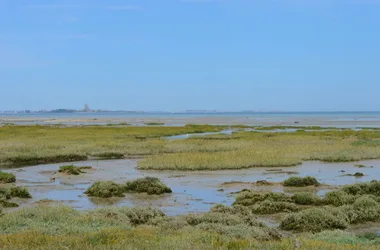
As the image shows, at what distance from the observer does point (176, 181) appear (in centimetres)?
2402

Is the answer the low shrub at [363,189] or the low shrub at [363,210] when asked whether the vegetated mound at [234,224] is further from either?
the low shrub at [363,189]

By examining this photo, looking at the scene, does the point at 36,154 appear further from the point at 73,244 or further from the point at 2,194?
the point at 73,244

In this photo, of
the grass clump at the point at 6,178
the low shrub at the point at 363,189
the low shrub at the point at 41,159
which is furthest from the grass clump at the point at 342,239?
the low shrub at the point at 41,159

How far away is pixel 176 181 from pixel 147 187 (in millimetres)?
3587

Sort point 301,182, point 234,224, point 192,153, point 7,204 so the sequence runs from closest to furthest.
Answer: point 234,224, point 7,204, point 301,182, point 192,153

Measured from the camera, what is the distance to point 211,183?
23.2m

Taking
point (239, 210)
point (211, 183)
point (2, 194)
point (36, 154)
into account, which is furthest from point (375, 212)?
point (36, 154)

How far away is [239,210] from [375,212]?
4.38m

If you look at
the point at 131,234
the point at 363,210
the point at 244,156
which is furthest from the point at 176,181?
the point at 131,234

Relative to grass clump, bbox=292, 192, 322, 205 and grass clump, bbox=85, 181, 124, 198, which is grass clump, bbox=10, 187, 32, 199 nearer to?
grass clump, bbox=85, 181, 124, 198

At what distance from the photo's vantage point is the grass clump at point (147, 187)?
20344 mm

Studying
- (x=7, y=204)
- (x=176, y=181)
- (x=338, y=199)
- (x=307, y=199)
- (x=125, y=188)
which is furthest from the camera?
(x=176, y=181)

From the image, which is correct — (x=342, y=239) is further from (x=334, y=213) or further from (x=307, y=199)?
(x=307, y=199)

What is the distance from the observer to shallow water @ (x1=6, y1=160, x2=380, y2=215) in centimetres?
1866
